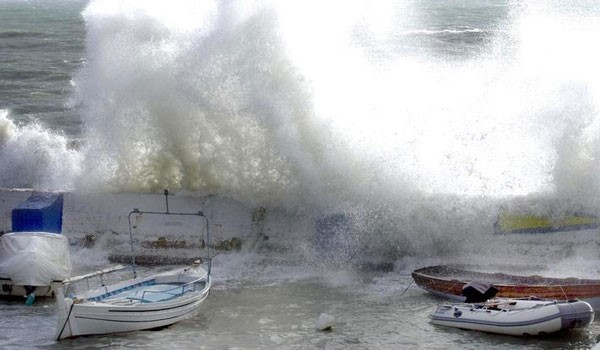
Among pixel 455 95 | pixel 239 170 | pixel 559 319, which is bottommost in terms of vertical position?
pixel 559 319

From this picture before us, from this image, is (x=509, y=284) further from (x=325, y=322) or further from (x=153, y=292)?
(x=153, y=292)

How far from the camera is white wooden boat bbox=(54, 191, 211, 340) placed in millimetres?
17219

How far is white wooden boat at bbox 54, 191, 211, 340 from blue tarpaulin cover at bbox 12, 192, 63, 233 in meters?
2.19

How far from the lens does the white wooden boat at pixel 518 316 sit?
17125 mm

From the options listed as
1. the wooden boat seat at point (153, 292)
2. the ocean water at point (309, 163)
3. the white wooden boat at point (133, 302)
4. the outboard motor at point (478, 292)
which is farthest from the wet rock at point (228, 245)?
the outboard motor at point (478, 292)

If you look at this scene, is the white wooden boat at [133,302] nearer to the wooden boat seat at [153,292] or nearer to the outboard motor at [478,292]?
the wooden boat seat at [153,292]

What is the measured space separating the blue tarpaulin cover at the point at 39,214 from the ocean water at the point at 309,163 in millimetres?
436

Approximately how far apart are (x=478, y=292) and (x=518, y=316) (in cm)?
134

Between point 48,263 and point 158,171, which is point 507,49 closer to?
point 158,171

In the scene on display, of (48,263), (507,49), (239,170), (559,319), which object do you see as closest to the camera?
(559,319)

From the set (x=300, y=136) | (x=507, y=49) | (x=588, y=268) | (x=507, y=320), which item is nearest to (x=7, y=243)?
(x=300, y=136)

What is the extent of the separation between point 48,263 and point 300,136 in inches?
238

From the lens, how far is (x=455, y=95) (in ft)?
88.1

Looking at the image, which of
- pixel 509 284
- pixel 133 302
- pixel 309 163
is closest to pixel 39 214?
pixel 133 302
